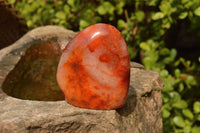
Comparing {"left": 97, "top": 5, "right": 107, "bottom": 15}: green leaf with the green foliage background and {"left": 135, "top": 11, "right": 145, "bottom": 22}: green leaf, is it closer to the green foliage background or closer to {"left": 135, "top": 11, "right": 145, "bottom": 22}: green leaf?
the green foliage background

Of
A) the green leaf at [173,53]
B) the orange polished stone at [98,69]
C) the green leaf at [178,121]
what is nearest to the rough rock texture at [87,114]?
the orange polished stone at [98,69]

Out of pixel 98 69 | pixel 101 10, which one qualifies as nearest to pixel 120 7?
pixel 101 10

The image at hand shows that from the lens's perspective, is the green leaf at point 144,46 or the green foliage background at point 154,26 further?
the green leaf at point 144,46

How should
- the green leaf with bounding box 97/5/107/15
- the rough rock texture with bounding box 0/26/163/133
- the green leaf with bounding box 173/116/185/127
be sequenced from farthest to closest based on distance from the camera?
1. the green leaf with bounding box 97/5/107/15
2. the green leaf with bounding box 173/116/185/127
3. the rough rock texture with bounding box 0/26/163/133

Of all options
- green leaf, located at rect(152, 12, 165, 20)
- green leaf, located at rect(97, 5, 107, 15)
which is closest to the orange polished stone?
green leaf, located at rect(152, 12, 165, 20)

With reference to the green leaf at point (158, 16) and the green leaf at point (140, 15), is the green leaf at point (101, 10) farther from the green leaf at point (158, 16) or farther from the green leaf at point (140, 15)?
the green leaf at point (158, 16)

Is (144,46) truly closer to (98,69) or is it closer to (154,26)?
(154,26)

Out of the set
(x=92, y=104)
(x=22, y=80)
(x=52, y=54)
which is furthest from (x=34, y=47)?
(x=92, y=104)
